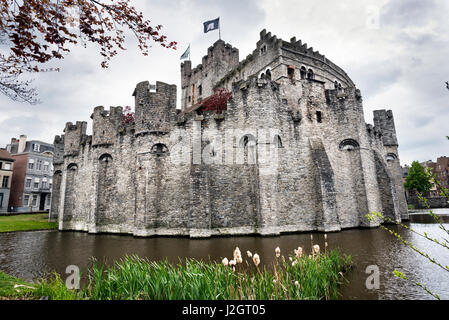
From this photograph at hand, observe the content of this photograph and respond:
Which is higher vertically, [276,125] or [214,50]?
[214,50]

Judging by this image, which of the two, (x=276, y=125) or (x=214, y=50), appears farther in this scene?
(x=214, y=50)

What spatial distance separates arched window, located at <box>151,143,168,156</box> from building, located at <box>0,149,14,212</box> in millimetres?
34054

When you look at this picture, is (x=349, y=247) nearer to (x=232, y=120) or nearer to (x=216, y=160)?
(x=216, y=160)

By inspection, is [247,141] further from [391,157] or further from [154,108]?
[391,157]

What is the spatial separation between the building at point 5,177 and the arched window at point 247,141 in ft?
130

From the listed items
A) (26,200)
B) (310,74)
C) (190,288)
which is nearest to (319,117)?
(310,74)

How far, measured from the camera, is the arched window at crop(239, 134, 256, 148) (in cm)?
1608

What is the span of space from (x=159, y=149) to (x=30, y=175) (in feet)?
114

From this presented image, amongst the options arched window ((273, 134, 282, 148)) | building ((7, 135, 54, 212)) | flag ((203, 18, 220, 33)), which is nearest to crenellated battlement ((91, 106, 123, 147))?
arched window ((273, 134, 282, 148))

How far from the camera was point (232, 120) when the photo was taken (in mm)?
16297

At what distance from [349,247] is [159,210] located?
11.2 meters

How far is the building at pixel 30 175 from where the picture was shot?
37.9 metres
